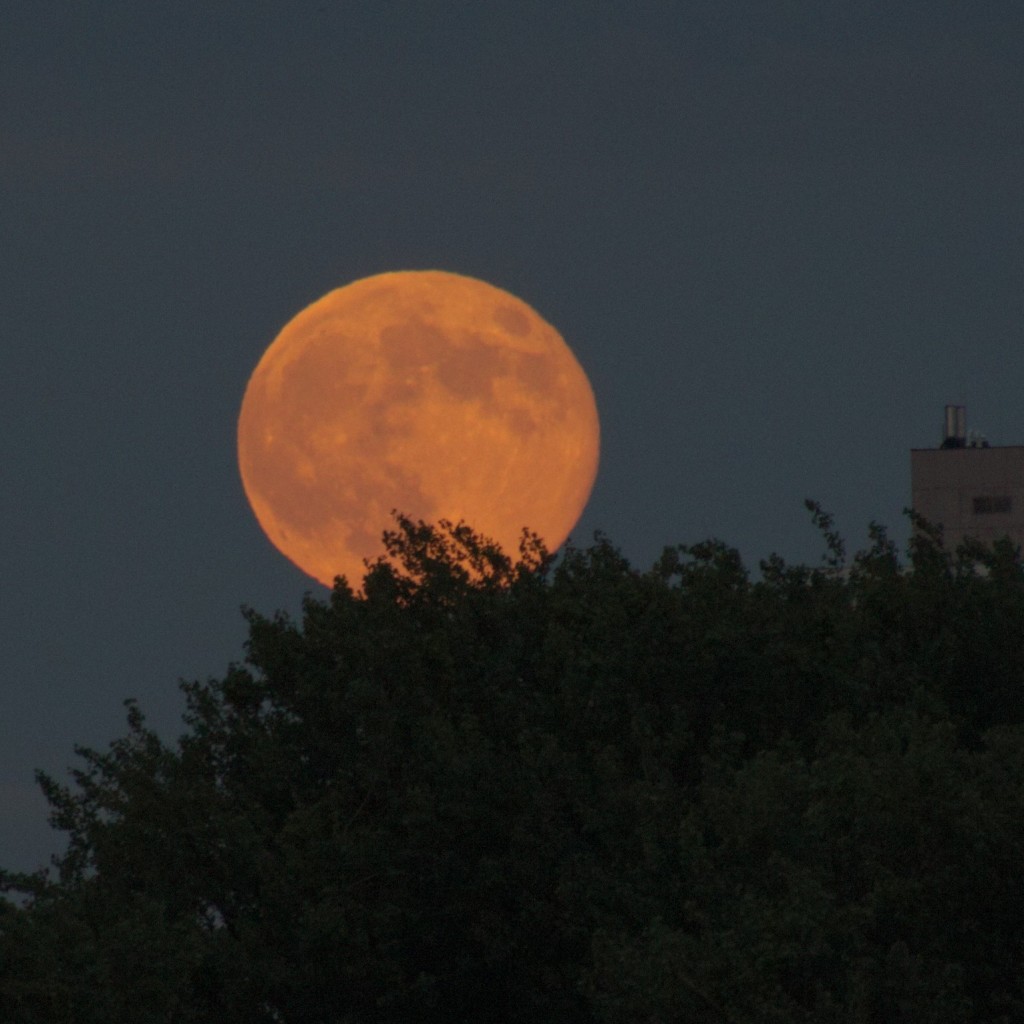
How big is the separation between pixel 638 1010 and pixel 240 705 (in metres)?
13.5

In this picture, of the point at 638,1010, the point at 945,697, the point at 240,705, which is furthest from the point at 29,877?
the point at 945,697

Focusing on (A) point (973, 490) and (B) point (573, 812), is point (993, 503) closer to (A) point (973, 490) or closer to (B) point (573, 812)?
(A) point (973, 490)

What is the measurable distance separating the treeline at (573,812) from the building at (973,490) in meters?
108

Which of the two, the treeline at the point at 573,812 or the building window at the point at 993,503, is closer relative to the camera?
the treeline at the point at 573,812

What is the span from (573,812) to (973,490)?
11762cm

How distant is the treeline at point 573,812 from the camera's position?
2412cm

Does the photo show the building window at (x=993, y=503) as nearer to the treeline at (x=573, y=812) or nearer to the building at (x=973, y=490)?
the building at (x=973, y=490)

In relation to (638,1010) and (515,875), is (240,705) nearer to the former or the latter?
(515,875)

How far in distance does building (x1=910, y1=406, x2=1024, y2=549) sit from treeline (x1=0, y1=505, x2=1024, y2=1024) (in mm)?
108441

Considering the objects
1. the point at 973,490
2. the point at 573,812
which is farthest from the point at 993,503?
the point at 573,812

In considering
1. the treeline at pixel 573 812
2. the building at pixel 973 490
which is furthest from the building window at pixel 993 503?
the treeline at pixel 573 812

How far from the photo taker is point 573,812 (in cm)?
3141

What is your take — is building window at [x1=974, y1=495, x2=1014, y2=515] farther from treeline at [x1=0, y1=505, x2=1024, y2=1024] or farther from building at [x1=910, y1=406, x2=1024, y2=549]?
treeline at [x1=0, y1=505, x2=1024, y2=1024]

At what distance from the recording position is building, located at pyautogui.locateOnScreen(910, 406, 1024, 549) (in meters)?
145
